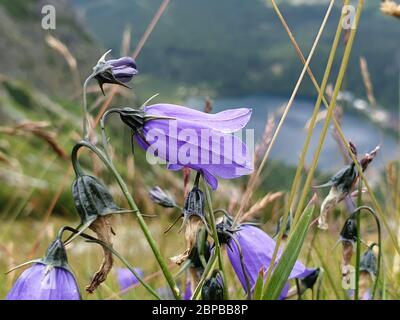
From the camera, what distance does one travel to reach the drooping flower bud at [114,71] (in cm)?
99

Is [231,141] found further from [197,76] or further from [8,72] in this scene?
[197,76]

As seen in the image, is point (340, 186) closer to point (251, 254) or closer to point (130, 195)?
point (251, 254)

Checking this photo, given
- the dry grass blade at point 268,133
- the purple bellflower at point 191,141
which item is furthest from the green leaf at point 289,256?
the dry grass blade at point 268,133

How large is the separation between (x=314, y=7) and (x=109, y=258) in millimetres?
162394

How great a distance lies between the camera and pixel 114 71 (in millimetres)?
994

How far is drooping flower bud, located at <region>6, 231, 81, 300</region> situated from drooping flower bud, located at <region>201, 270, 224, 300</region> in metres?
0.21

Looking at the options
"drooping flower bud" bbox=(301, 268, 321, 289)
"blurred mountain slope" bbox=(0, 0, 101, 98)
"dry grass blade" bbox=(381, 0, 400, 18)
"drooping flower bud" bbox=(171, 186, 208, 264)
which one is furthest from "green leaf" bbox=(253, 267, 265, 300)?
"blurred mountain slope" bbox=(0, 0, 101, 98)

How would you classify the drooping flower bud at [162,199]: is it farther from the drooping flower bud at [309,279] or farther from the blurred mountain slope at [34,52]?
the blurred mountain slope at [34,52]

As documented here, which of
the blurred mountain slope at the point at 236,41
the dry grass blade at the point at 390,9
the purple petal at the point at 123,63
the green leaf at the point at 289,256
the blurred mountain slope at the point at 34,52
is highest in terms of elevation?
the blurred mountain slope at the point at 236,41

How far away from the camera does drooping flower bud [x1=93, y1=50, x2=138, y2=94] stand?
3.25 feet

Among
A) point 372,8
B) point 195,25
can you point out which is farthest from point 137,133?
point 372,8

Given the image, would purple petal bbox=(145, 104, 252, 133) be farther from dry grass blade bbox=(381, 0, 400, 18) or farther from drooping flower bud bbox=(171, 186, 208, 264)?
dry grass blade bbox=(381, 0, 400, 18)

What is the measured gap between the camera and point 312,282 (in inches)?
52.7

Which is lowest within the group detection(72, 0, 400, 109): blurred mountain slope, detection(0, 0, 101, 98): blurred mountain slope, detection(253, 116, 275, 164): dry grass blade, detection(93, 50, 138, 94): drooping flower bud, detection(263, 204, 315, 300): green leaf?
detection(263, 204, 315, 300): green leaf
